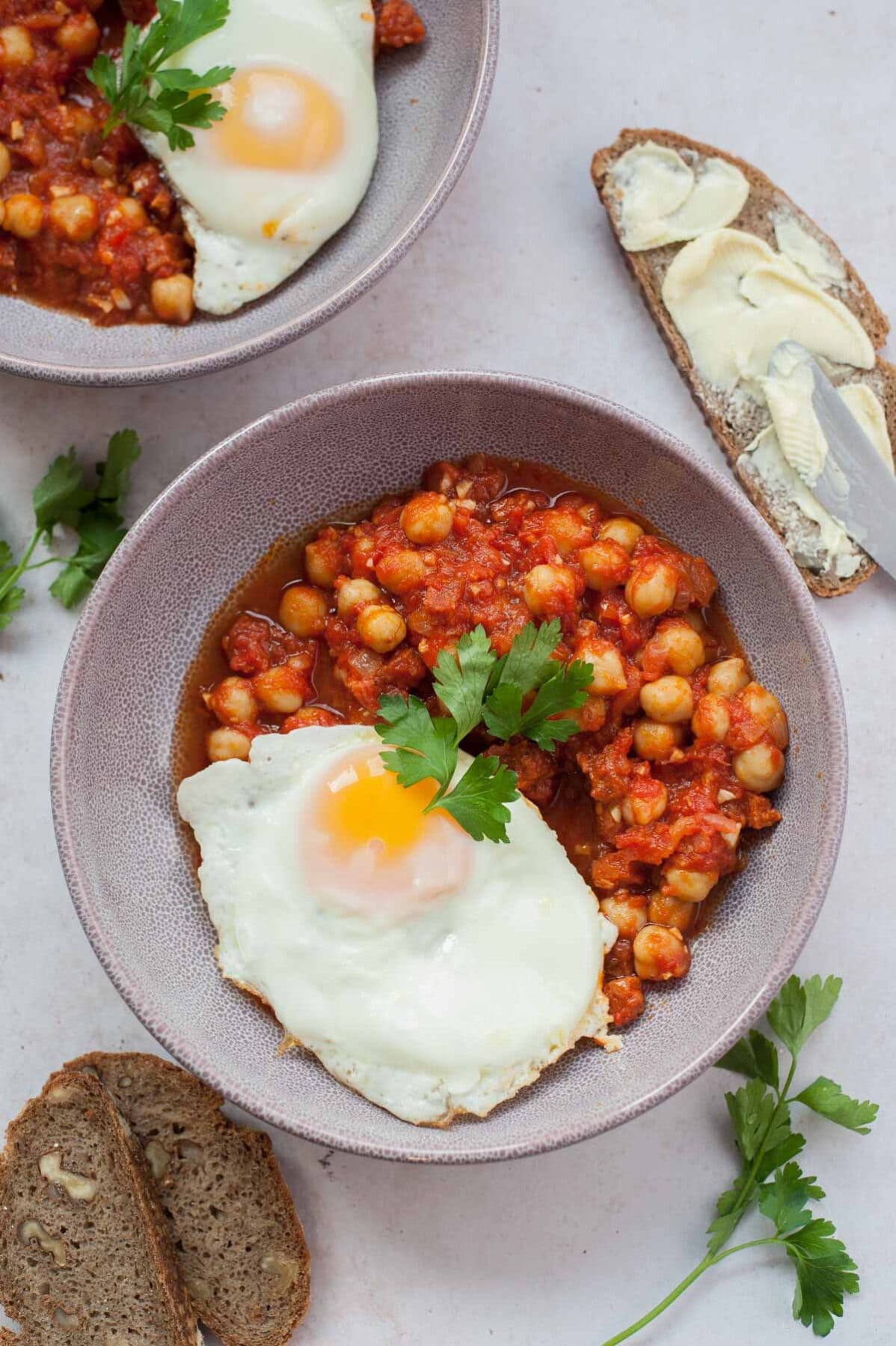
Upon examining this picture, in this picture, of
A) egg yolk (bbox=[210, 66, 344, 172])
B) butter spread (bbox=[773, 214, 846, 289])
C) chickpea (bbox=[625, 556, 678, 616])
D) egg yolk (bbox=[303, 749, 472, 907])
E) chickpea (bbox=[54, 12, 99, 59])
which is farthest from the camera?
butter spread (bbox=[773, 214, 846, 289])

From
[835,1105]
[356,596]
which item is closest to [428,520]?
[356,596]

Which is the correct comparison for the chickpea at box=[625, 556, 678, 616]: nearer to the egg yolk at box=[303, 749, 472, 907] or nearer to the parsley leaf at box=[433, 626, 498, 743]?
the parsley leaf at box=[433, 626, 498, 743]

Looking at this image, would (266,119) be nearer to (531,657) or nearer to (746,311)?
(746,311)

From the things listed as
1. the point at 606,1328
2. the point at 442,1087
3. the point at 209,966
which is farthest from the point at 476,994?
the point at 606,1328

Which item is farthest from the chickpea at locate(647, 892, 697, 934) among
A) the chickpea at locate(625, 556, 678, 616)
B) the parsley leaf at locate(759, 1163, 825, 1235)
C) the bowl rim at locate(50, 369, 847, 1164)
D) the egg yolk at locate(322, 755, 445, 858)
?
the parsley leaf at locate(759, 1163, 825, 1235)

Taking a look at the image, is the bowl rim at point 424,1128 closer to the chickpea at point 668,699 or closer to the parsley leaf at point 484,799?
the chickpea at point 668,699
